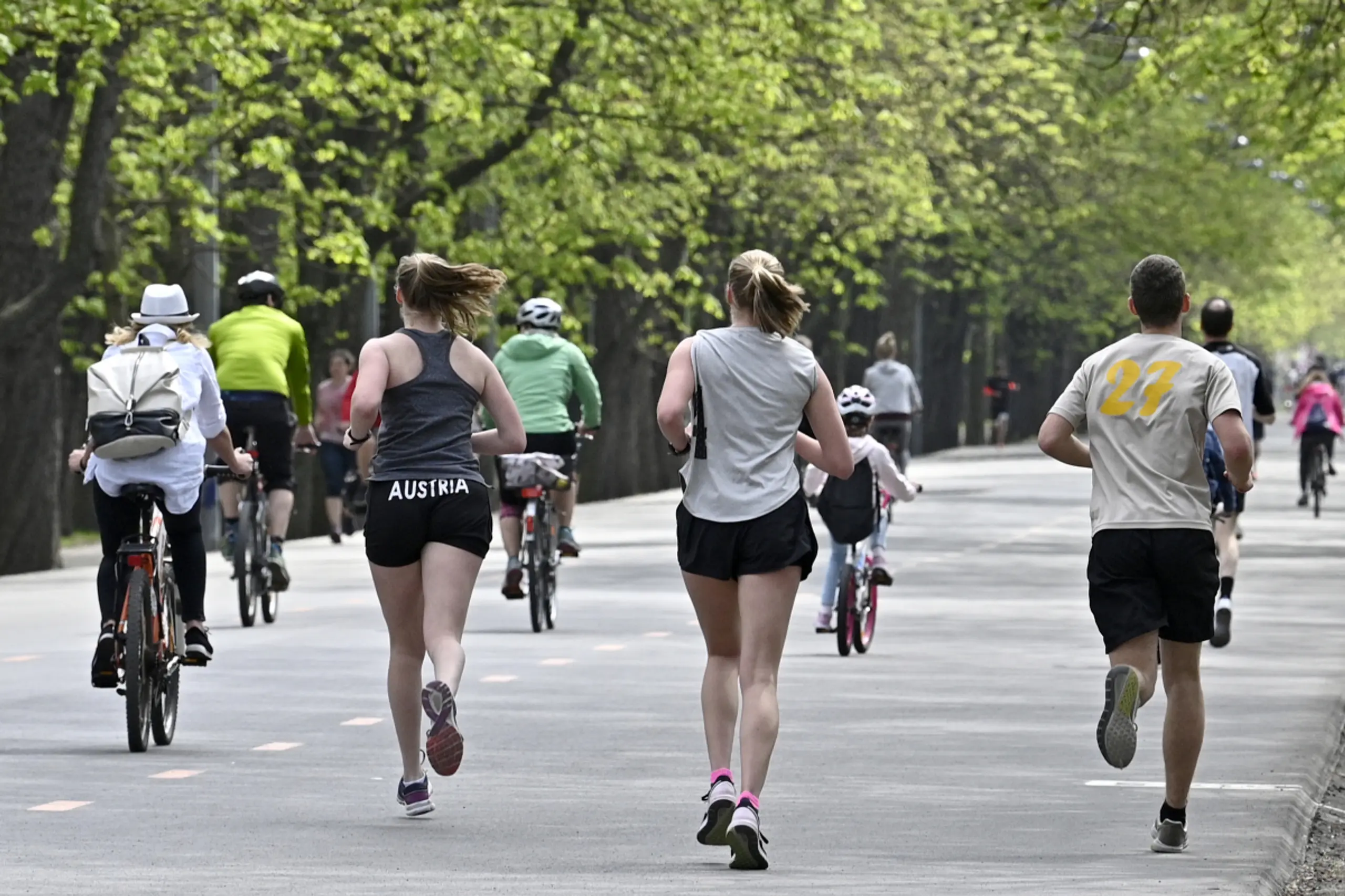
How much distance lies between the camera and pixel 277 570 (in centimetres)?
1748

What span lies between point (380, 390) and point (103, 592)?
2.38 metres

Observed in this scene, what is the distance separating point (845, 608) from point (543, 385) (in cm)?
260

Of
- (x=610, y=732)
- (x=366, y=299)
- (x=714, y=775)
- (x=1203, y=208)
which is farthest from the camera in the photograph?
(x=1203, y=208)

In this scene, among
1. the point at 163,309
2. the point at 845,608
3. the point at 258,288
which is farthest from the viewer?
the point at 258,288

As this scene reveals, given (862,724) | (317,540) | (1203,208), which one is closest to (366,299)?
(317,540)

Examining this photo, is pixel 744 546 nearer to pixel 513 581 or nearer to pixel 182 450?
pixel 182 450

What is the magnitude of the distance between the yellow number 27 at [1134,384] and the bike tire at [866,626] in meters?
7.39

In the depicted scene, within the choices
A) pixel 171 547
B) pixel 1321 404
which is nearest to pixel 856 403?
pixel 171 547

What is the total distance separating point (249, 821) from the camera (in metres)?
9.11

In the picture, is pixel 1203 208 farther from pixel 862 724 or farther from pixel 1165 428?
pixel 1165 428

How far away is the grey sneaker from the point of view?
8.51 meters

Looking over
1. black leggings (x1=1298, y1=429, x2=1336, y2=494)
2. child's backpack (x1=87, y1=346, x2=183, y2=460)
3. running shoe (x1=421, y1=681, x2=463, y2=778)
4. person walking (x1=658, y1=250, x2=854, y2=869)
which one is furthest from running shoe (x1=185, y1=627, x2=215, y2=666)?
black leggings (x1=1298, y1=429, x2=1336, y2=494)

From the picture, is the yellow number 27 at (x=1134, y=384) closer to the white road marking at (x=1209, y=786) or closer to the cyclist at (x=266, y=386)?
the white road marking at (x=1209, y=786)

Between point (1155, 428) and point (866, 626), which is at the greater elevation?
point (1155, 428)
